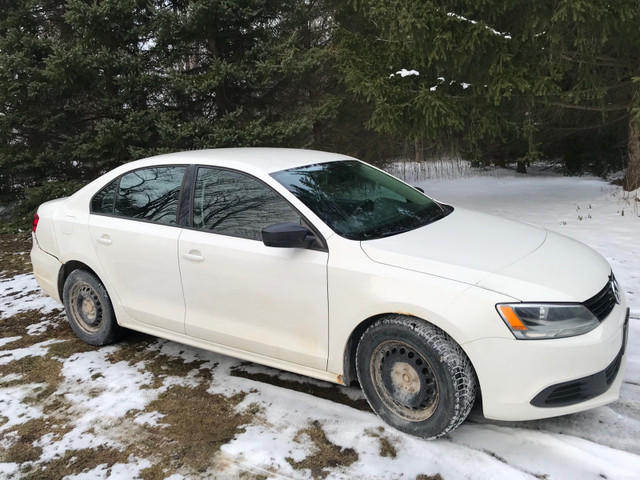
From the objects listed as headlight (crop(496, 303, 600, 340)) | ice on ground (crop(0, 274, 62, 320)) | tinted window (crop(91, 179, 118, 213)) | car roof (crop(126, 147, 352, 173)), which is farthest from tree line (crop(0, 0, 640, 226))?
headlight (crop(496, 303, 600, 340))

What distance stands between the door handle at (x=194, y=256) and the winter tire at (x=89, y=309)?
43.5 inches

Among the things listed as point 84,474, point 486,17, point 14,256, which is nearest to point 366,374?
point 84,474

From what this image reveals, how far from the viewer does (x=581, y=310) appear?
2490mm

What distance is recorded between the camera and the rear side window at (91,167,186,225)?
368cm

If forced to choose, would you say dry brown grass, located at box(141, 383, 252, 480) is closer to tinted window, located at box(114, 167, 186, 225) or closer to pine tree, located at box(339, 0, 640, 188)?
tinted window, located at box(114, 167, 186, 225)

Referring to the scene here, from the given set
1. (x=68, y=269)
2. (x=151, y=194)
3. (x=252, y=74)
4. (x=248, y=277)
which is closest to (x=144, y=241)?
(x=151, y=194)

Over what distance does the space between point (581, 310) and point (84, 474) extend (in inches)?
108

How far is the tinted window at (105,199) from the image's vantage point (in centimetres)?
405

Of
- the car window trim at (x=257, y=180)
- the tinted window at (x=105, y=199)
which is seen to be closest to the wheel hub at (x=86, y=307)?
the tinted window at (x=105, y=199)

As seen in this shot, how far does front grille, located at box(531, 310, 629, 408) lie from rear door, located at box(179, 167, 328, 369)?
1.21 meters

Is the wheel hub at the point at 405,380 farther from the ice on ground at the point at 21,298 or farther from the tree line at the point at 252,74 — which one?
the tree line at the point at 252,74

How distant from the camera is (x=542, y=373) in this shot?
2.40 m

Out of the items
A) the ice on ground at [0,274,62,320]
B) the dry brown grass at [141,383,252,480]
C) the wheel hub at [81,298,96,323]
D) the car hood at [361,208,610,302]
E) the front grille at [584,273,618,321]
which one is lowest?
the ice on ground at [0,274,62,320]

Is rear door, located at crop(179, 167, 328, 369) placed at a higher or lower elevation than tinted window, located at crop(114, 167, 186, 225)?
lower
